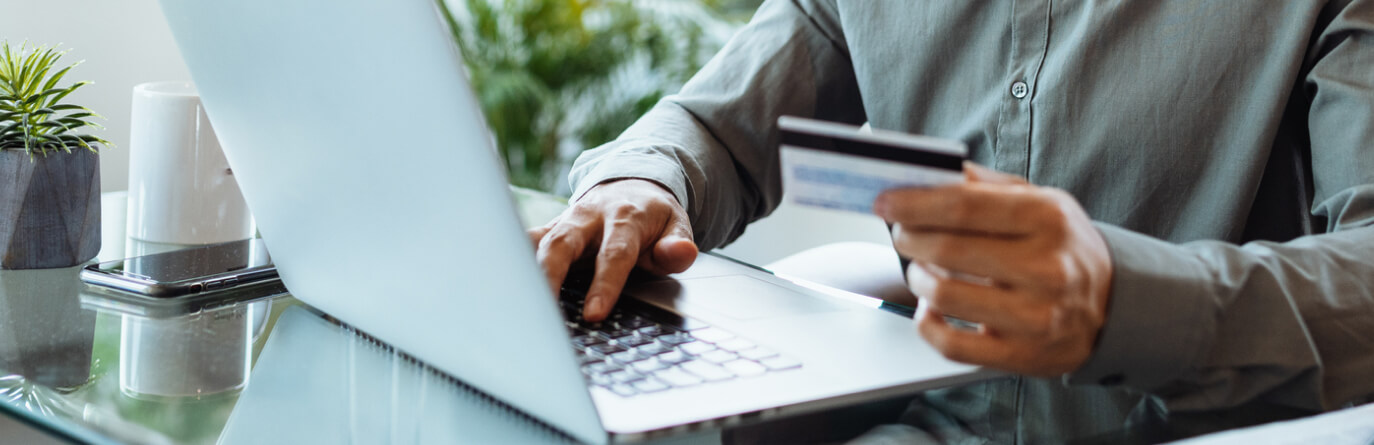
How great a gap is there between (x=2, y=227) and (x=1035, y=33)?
898 millimetres

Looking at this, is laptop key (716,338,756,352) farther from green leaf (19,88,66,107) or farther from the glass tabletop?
green leaf (19,88,66,107)

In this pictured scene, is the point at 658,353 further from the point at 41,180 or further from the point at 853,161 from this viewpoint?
the point at 41,180

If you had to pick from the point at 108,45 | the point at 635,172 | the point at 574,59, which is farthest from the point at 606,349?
the point at 574,59

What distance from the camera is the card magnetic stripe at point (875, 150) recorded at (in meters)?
0.42

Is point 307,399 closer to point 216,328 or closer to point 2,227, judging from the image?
point 216,328

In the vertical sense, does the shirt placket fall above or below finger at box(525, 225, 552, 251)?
above

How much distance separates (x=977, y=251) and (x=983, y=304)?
30mm

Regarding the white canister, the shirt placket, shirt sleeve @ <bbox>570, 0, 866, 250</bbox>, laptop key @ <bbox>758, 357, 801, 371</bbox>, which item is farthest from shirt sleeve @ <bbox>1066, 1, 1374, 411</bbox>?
the white canister

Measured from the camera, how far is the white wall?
1.21m

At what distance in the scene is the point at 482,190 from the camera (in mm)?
451

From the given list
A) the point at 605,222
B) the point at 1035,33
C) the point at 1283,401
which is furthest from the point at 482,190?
the point at 1035,33

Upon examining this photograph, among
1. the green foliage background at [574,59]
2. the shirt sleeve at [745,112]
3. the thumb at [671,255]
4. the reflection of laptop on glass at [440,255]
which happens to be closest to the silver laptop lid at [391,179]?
the reflection of laptop on glass at [440,255]

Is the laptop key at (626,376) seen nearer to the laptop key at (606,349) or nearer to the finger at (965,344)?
the laptop key at (606,349)

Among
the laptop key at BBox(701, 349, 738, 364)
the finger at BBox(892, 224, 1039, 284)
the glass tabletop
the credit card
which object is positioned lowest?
the glass tabletop
